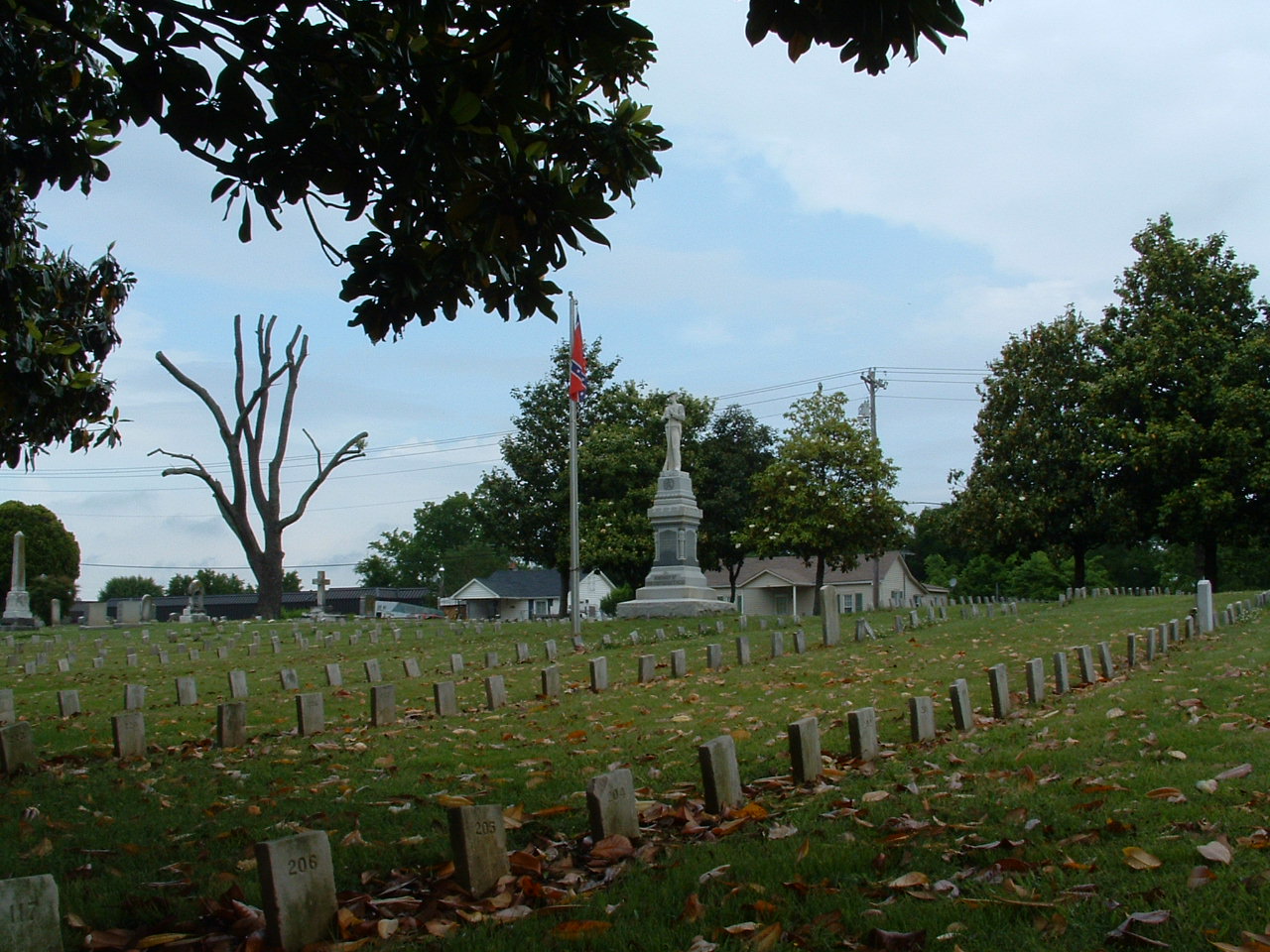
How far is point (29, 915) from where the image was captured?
3727 mm

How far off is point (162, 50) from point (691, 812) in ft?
17.7

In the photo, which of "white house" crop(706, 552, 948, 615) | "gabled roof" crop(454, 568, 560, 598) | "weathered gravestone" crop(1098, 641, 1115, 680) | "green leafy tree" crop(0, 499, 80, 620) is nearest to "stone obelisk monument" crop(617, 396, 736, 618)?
"weathered gravestone" crop(1098, 641, 1115, 680)

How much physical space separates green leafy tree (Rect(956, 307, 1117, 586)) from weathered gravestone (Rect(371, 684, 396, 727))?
31714 millimetres

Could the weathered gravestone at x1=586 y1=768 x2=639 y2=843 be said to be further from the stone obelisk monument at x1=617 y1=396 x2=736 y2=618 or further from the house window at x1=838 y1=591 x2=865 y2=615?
the house window at x1=838 y1=591 x2=865 y2=615

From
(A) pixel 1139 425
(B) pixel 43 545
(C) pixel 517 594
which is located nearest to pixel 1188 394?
(A) pixel 1139 425

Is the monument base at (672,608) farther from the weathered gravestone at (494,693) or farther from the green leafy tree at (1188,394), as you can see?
the weathered gravestone at (494,693)

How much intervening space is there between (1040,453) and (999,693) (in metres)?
32.4

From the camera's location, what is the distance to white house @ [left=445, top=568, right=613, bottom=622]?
267 ft

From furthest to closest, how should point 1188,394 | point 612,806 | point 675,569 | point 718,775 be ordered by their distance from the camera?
point 1188,394, point 675,569, point 718,775, point 612,806

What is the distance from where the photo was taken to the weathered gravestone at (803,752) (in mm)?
6727

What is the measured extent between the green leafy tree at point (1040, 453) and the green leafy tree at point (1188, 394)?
164 cm

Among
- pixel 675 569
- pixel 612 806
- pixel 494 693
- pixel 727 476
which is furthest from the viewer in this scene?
pixel 727 476

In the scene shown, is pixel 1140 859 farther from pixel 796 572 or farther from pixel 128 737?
pixel 796 572

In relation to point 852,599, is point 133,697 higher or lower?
higher
